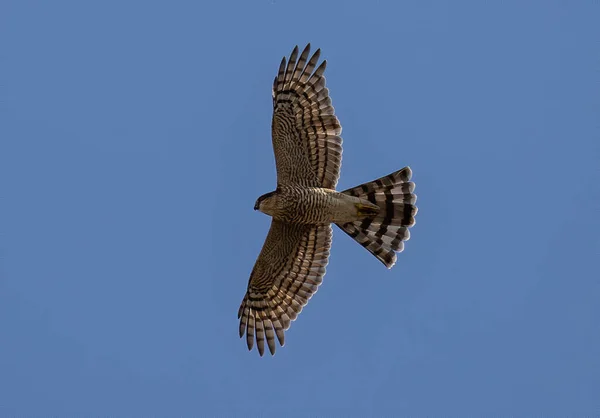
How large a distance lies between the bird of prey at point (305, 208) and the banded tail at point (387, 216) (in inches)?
0.6

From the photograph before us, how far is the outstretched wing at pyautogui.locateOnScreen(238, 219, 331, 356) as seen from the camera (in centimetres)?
2352

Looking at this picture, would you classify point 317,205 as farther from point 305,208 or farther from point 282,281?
point 282,281

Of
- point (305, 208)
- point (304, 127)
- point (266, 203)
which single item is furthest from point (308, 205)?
point (304, 127)

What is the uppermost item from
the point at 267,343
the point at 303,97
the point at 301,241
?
the point at 303,97

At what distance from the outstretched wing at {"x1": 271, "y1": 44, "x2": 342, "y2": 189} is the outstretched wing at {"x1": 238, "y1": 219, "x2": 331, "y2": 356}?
1.01 meters

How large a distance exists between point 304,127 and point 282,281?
2.64 m

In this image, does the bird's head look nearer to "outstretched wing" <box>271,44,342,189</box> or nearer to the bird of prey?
the bird of prey

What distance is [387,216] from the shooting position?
76.8 ft

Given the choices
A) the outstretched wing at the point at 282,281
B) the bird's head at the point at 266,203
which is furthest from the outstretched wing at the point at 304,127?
the outstretched wing at the point at 282,281

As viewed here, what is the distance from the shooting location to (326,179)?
23.1 m

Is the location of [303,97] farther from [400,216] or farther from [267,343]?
[267,343]

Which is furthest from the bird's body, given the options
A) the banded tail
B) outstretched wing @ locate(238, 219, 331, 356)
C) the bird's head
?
outstretched wing @ locate(238, 219, 331, 356)

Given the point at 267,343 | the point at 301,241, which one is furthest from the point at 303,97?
the point at 267,343

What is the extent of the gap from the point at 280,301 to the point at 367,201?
2215mm
